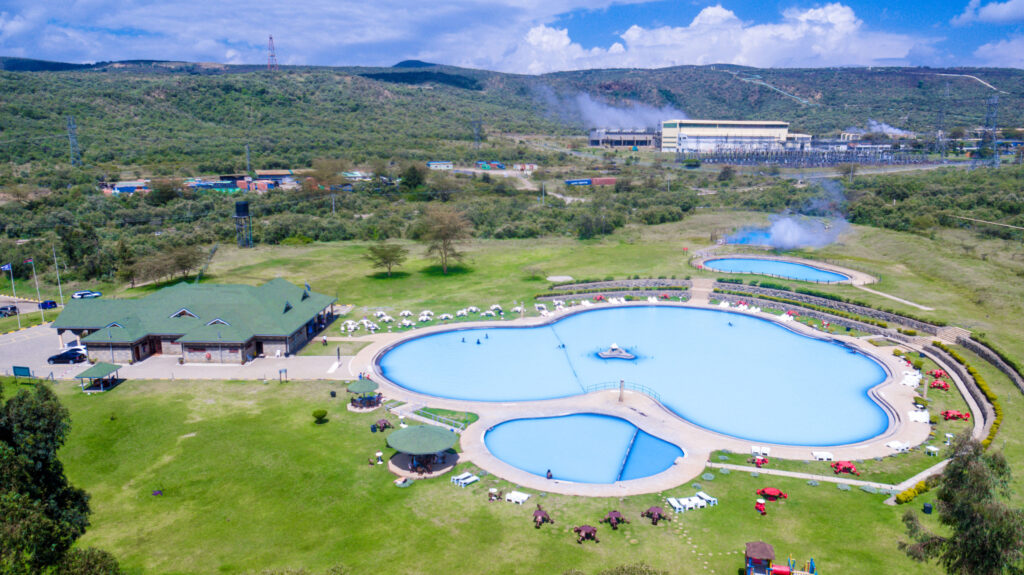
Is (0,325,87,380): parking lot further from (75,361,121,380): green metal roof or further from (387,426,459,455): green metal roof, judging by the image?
(387,426,459,455): green metal roof

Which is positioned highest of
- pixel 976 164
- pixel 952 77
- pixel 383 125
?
pixel 952 77

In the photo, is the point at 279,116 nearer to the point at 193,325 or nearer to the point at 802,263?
the point at 193,325

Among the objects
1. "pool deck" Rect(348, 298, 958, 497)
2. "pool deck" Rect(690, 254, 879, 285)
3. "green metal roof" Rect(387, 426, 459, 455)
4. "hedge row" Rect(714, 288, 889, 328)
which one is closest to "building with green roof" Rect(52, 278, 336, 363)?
"pool deck" Rect(348, 298, 958, 497)

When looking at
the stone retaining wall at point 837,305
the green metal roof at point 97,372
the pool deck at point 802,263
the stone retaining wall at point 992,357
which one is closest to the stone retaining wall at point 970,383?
the stone retaining wall at point 992,357

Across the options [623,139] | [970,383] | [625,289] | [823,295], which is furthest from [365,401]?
[623,139]

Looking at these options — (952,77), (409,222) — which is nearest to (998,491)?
(409,222)

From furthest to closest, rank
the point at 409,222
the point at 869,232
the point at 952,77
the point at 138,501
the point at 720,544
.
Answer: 1. the point at 952,77
2. the point at 409,222
3. the point at 869,232
4. the point at 138,501
5. the point at 720,544

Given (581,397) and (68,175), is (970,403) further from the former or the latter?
(68,175)
